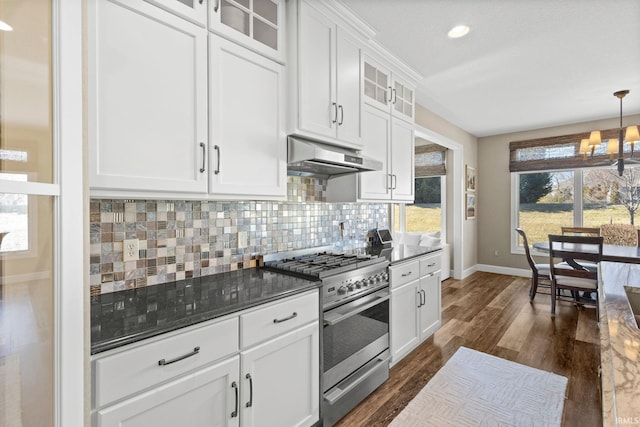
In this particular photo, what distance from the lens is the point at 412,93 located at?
314cm

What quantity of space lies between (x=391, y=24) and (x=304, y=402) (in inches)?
104

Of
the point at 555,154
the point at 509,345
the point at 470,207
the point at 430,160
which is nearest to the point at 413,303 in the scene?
the point at 509,345

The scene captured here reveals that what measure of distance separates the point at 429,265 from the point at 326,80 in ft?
6.33

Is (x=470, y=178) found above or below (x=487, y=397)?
above

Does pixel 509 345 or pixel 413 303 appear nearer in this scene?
pixel 413 303

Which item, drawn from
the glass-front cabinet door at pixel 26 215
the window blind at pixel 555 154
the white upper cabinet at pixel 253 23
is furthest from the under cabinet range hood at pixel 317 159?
the window blind at pixel 555 154

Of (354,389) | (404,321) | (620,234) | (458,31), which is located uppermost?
(458,31)

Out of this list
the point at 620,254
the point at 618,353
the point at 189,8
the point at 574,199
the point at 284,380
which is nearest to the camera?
the point at 618,353

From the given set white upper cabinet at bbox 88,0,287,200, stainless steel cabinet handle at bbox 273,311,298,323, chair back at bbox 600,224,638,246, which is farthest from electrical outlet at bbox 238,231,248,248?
chair back at bbox 600,224,638,246

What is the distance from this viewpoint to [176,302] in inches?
53.6

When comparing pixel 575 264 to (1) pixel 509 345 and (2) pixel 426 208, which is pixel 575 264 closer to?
(1) pixel 509 345

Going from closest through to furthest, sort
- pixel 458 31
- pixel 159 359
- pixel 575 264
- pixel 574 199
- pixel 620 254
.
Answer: pixel 159 359 → pixel 458 31 → pixel 620 254 → pixel 575 264 → pixel 574 199

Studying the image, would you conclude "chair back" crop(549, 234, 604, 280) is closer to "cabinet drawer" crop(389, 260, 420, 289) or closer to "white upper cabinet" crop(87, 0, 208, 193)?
"cabinet drawer" crop(389, 260, 420, 289)

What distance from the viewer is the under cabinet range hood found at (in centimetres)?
179
